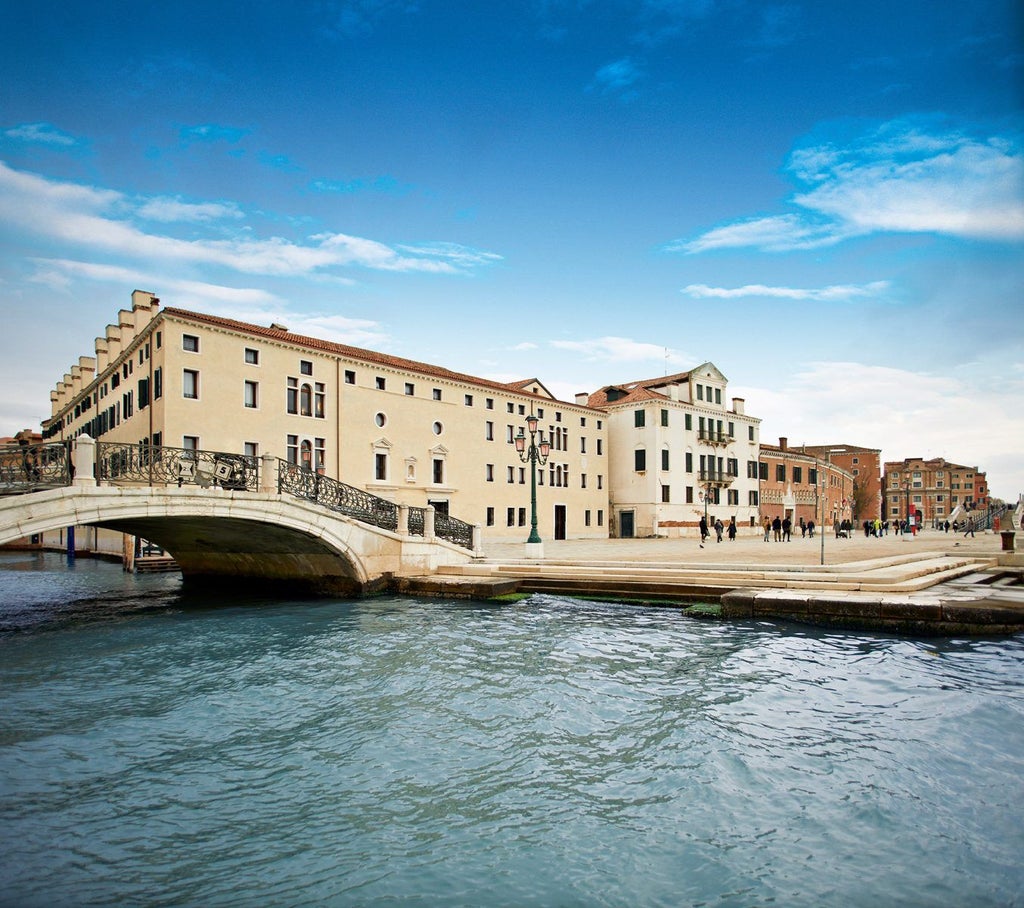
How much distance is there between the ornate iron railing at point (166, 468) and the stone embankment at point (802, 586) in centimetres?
506

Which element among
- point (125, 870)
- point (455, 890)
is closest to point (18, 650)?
point (125, 870)

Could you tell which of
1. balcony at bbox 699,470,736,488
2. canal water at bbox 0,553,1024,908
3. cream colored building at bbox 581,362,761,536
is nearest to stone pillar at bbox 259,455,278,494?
canal water at bbox 0,553,1024,908

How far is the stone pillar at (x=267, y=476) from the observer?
608 inches

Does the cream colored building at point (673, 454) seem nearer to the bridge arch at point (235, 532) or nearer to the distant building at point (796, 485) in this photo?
the distant building at point (796, 485)

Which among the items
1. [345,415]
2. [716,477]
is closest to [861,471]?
[716,477]

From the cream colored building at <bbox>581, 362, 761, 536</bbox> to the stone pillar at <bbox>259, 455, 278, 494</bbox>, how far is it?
1223 inches

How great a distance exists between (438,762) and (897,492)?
359 ft

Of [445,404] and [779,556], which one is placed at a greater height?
[445,404]

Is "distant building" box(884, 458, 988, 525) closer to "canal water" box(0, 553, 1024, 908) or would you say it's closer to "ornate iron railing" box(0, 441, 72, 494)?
"canal water" box(0, 553, 1024, 908)

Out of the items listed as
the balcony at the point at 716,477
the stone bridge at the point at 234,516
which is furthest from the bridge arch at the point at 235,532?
the balcony at the point at 716,477

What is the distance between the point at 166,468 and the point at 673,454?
34.5 meters

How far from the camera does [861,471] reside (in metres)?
79.2

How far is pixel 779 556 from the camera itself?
2023 cm

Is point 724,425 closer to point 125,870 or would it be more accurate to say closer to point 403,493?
point 403,493
